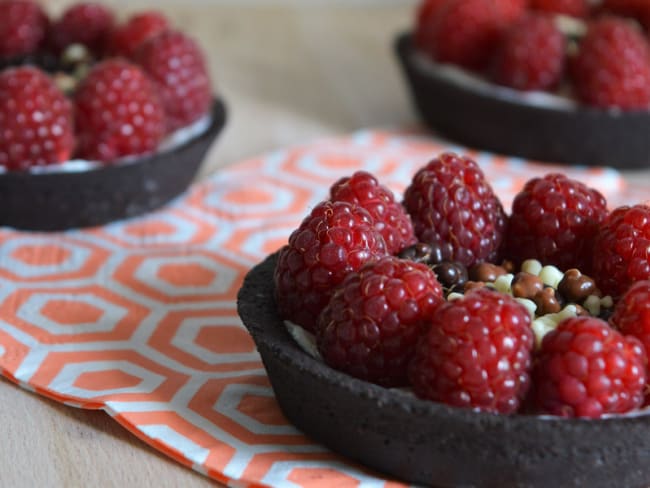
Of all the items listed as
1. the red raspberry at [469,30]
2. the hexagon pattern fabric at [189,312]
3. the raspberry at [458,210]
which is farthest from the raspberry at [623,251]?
the red raspberry at [469,30]

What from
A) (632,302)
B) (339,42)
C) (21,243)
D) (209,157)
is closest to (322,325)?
(632,302)

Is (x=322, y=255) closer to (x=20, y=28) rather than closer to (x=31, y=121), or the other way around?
(x=31, y=121)

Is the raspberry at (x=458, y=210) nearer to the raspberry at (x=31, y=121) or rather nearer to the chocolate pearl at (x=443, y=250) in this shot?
the chocolate pearl at (x=443, y=250)

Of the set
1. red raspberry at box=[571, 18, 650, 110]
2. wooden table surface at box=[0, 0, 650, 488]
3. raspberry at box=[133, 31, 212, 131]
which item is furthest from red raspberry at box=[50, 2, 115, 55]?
red raspberry at box=[571, 18, 650, 110]

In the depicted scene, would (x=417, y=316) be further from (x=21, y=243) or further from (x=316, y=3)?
(x=316, y=3)

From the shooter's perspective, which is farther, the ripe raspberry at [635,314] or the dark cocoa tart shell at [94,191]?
the dark cocoa tart shell at [94,191]
